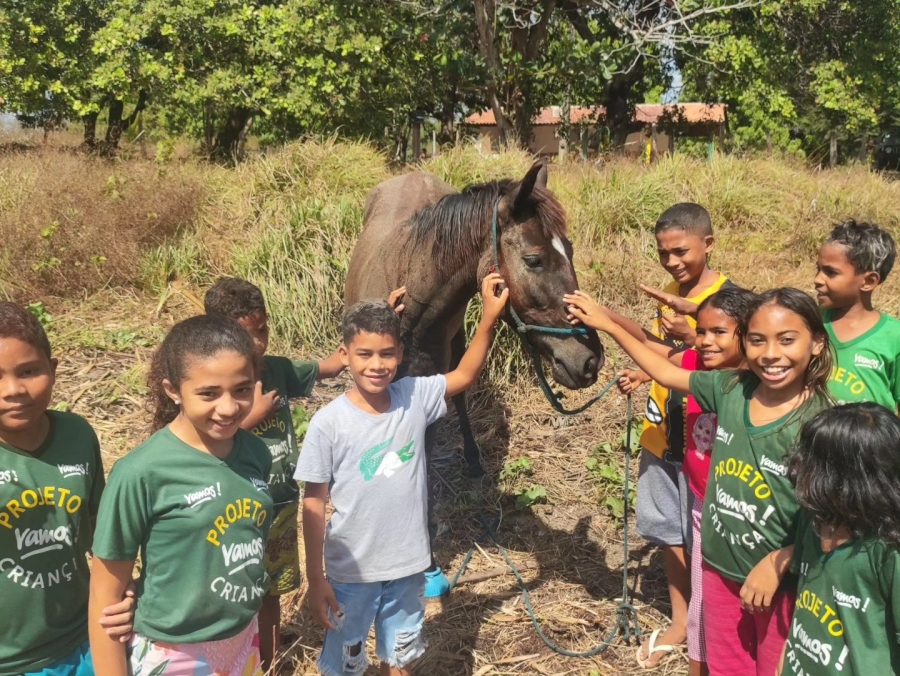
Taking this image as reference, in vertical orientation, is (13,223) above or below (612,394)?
above

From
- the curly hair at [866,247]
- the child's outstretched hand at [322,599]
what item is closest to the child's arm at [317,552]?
the child's outstretched hand at [322,599]

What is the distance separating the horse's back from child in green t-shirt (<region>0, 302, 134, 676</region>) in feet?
6.73

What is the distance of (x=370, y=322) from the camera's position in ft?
7.02

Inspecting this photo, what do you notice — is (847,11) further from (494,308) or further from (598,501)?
(494,308)

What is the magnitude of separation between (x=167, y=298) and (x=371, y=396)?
15.0 feet

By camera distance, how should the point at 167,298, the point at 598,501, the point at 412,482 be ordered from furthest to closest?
the point at 167,298
the point at 598,501
the point at 412,482

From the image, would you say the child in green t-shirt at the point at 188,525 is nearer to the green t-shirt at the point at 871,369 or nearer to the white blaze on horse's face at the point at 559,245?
the white blaze on horse's face at the point at 559,245

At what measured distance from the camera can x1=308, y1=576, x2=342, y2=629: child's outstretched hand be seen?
2.07 meters

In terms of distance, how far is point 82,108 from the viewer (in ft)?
32.3

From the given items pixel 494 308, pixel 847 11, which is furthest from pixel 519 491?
pixel 847 11

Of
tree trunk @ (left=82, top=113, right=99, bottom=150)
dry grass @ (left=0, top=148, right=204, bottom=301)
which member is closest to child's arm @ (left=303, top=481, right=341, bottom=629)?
dry grass @ (left=0, top=148, right=204, bottom=301)

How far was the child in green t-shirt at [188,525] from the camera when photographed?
1.60 meters

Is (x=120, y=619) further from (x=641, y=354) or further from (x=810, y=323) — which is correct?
(x=810, y=323)

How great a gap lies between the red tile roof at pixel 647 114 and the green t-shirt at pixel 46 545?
37.2 ft
